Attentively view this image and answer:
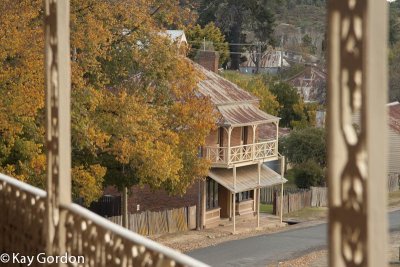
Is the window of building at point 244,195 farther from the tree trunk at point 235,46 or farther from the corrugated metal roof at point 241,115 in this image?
the tree trunk at point 235,46

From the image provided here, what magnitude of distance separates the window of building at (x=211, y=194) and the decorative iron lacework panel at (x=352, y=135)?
101 feet

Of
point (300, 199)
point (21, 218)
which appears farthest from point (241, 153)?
point (21, 218)

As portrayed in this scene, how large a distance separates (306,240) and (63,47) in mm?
25004

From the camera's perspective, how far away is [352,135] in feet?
10.8

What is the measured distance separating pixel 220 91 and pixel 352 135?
30698mm

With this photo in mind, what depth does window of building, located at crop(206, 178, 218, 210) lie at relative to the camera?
34312 millimetres

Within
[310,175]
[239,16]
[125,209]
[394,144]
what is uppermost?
[239,16]

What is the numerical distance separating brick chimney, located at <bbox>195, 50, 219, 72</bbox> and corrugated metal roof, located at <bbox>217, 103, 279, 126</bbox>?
395cm

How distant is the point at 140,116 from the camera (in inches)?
906

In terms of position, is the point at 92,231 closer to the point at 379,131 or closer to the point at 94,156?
the point at 379,131

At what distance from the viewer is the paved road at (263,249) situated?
86.1 ft

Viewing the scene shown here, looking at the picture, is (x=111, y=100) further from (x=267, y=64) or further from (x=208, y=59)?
(x=267, y=64)

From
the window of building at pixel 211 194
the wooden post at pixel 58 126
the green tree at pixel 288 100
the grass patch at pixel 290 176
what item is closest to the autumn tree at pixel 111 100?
the window of building at pixel 211 194

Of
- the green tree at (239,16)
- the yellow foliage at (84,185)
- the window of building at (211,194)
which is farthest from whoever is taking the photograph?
the green tree at (239,16)
